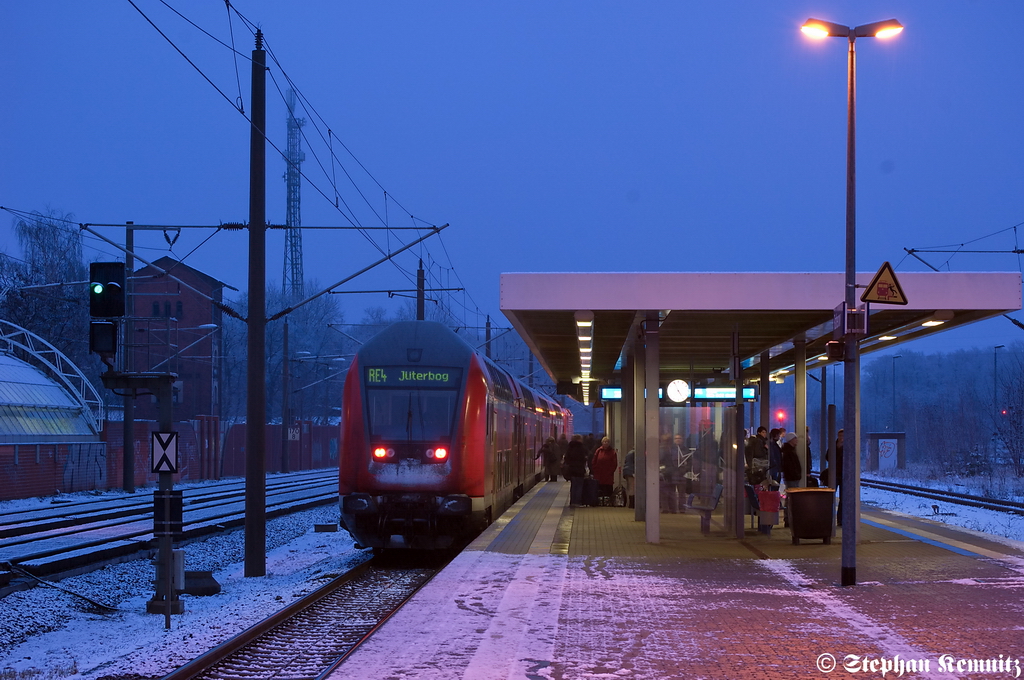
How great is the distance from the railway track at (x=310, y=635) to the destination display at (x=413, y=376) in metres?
2.91

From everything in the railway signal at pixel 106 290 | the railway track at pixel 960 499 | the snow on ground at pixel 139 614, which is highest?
the railway signal at pixel 106 290

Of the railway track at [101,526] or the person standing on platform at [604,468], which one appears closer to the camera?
the railway track at [101,526]

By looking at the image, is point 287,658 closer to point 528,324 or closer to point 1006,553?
point 528,324

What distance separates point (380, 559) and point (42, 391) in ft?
75.5

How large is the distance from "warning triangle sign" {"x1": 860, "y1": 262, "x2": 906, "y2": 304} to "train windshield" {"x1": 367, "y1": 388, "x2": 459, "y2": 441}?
6834 mm

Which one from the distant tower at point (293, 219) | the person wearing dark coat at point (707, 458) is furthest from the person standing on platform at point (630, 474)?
the distant tower at point (293, 219)

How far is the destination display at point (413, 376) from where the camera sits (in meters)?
16.4

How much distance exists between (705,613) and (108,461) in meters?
31.1

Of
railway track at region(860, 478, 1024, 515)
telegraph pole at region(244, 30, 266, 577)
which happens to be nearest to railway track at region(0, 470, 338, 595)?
telegraph pole at region(244, 30, 266, 577)

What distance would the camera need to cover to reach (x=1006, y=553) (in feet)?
49.7

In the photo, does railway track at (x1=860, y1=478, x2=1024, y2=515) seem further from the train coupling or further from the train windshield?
the train coupling

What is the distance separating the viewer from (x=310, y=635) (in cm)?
1045

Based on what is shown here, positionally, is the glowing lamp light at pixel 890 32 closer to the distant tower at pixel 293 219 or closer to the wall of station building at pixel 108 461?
the wall of station building at pixel 108 461

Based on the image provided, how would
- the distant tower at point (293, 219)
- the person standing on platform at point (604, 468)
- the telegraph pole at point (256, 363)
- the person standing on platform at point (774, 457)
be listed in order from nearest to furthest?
the telegraph pole at point (256, 363)
the person standing on platform at point (774, 457)
the person standing on platform at point (604, 468)
the distant tower at point (293, 219)
